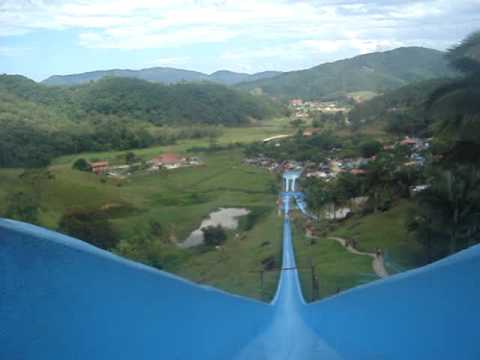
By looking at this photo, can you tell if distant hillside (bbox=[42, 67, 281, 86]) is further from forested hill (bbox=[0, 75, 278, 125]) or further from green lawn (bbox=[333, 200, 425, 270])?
green lawn (bbox=[333, 200, 425, 270])

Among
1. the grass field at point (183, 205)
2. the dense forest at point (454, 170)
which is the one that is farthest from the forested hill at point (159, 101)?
the dense forest at point (454, 170)

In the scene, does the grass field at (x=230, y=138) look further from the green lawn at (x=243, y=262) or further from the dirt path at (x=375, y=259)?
the dirt path at (x=375, y=259)

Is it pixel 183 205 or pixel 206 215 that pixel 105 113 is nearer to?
pixel 183 205

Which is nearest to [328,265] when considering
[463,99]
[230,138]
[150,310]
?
[463,99]

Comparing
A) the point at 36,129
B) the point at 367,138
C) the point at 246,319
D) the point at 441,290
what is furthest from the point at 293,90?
the point at 441,290

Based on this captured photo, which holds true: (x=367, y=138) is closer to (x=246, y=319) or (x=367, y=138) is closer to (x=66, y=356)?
(x=246, y=319)

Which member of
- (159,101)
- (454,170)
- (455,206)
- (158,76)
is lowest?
(455,206)
